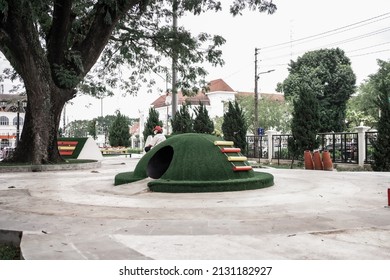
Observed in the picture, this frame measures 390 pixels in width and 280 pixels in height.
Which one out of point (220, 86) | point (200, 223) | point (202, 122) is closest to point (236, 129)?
point (202, 122)

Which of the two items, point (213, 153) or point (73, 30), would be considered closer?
point (213, 153)

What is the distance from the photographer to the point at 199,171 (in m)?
8.44

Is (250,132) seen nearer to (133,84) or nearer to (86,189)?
(133,84)

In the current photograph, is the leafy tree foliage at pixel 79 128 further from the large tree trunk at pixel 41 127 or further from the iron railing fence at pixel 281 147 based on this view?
the large tree trunk at pixel 41 127

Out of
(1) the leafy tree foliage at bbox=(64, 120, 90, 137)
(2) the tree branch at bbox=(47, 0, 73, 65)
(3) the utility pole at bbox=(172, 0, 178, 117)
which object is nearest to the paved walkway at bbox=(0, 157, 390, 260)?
(2) the tree branch at bbox=(47, 0, 73, 65)

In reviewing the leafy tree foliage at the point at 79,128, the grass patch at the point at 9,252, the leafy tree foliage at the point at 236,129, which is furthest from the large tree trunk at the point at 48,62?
the leafy tree foliage at the point at 79,128

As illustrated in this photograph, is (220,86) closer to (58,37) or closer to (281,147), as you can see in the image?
(281,147)

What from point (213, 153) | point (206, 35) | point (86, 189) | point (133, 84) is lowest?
point (86, 189)

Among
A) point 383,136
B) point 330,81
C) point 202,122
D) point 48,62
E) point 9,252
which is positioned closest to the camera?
point 9,252

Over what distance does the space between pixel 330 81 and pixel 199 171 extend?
121 feet

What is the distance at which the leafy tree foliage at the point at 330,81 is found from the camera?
4072 centimetres

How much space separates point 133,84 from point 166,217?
16.7 meters

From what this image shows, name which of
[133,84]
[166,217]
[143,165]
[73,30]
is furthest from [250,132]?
[166,217]
